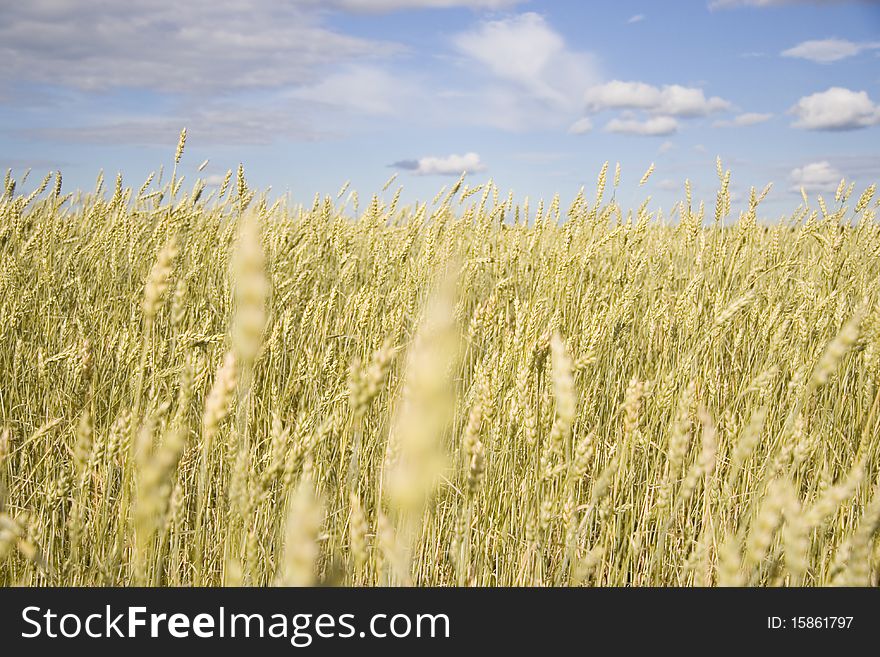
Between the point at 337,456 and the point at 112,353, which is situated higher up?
the point at 112,353

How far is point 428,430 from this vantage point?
1.49 feet

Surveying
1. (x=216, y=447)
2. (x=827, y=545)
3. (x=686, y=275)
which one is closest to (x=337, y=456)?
(x=216, y=447)

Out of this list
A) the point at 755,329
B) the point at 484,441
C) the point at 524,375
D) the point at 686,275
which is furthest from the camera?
the point at 686,275

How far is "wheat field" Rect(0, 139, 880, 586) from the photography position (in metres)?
0.74

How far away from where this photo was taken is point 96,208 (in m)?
3.27

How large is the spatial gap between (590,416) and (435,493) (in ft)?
1.99

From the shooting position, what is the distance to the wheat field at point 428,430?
740mm
